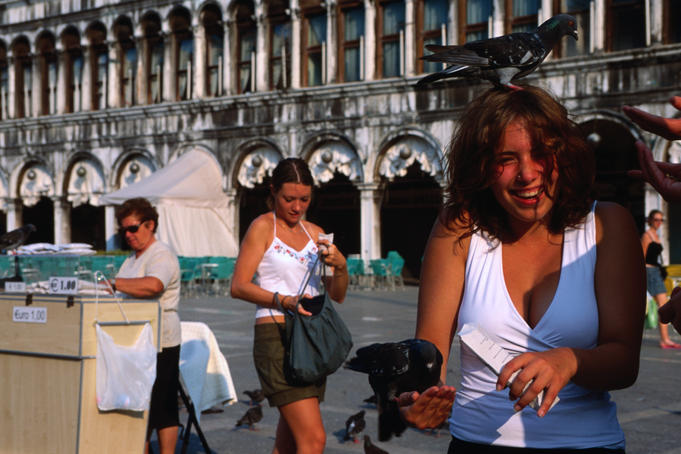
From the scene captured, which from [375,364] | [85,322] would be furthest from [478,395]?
[85,322]

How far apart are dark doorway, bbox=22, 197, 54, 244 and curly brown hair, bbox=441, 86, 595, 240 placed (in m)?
32.7

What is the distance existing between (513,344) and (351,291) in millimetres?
19345

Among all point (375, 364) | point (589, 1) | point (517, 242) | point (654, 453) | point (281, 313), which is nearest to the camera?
point (375, 364)

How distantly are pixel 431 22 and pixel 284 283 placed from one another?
1975cm

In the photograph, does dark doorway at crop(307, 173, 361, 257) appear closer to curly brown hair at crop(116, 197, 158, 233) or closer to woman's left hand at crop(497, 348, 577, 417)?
curly brown hair at crop(116, 197, 158, 233)

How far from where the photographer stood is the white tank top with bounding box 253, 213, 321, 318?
4383mm

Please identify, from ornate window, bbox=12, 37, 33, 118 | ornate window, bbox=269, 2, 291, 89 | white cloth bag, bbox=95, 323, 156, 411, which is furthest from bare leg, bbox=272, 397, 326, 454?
ornate window, bbox=12, 37, 33, 118

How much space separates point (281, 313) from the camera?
4277 millimetres

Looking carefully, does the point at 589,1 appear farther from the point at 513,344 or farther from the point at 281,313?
the point at 513,344

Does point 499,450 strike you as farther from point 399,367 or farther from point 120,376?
point 120,376

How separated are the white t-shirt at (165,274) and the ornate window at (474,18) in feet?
59.8

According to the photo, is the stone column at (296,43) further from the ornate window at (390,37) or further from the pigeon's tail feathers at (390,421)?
the pigeon's tail feathers at (390,421)

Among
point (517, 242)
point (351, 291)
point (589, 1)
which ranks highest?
point (589, 1)

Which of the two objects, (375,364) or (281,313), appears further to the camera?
(281,313)
